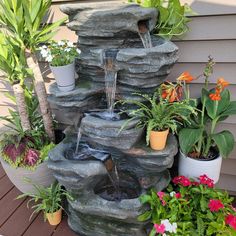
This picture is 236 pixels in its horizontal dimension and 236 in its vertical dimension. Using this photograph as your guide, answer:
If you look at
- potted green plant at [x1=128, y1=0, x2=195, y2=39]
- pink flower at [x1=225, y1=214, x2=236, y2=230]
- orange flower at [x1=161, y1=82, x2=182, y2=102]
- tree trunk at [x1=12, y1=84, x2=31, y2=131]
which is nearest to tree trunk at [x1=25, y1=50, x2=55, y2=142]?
tree trunk at [x1=12, y1=84, x2=31, y2=131]

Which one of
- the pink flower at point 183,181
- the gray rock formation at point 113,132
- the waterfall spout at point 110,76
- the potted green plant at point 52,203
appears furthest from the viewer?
the potted green plant at point 52,203

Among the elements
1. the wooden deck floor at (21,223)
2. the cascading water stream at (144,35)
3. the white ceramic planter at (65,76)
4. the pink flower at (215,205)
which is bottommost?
the wooden deck floor at (21,223)

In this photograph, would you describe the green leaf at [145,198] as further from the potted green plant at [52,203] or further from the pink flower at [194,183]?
the potted green plant at [52,203]

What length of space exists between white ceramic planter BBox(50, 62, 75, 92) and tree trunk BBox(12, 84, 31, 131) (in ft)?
1.93

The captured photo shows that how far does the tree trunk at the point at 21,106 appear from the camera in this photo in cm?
222

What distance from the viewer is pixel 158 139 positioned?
165cm

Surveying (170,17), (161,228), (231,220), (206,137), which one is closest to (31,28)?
(170,17)

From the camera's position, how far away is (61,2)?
2168 millimetres

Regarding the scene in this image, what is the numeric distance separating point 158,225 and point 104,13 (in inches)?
52.1

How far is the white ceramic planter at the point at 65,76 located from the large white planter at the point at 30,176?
69 centimetres

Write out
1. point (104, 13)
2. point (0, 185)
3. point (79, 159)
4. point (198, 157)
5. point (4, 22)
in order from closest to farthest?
point (104, 13)
point (79, 159)
point (198, 157)
point (4, 22)
point (0, 185)

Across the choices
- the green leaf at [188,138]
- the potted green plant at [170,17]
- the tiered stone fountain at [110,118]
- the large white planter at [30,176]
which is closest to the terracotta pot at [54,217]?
the tiered stone fountain at [110,118]

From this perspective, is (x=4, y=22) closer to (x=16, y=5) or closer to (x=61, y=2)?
(x=16, y=5)

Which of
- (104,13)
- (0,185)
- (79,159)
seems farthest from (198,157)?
(0,185)
